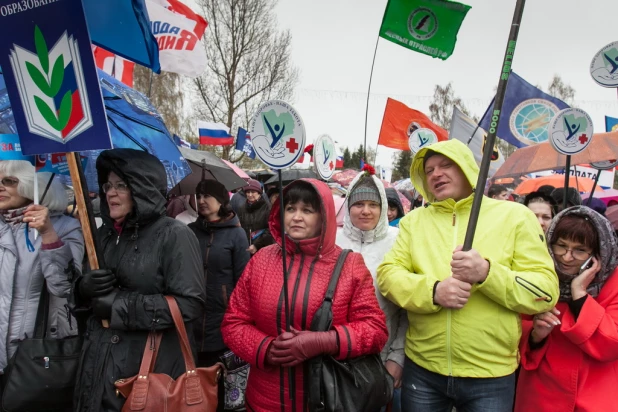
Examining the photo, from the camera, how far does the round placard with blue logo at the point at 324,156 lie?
11.7ft

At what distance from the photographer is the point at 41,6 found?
1.85 m

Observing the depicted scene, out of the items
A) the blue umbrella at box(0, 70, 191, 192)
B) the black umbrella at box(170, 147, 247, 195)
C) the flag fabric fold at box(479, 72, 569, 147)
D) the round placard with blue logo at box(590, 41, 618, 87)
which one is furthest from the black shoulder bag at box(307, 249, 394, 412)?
the flag fabric fold at box(479, 72, 569, 147)

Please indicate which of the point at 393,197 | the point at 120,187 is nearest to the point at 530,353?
the point at 120,187

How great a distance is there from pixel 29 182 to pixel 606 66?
494 centimetres

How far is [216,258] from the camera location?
356 cm

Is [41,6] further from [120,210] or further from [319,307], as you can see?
[319,307]

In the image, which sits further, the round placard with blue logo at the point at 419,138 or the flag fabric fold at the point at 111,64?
the round placard with blue logo at the point at 419,138

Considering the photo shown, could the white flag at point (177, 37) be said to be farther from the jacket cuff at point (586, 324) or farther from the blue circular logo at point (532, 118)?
the jacket cuff at point (586, 324)

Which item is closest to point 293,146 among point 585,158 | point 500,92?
point 500,92

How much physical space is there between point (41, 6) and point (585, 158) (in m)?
4.48

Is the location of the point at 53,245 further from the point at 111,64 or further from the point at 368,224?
the point at 111,64

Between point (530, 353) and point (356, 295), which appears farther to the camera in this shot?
point (530, 353)

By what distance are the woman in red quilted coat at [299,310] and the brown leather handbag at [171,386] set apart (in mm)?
204

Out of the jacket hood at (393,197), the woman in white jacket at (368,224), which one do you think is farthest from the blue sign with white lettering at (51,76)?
the jacket hood at (393,197)
